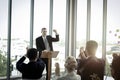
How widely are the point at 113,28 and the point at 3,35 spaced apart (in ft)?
10.1

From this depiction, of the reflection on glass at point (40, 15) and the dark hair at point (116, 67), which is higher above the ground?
the reflection on glass at point (40, 15)

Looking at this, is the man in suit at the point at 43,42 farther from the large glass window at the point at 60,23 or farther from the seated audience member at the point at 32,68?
the seated audience member at the point at 32,68

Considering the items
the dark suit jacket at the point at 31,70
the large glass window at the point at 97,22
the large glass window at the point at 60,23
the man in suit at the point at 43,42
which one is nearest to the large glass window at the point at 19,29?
the man in suit at the point at 43,42

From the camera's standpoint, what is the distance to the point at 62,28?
25.2ft

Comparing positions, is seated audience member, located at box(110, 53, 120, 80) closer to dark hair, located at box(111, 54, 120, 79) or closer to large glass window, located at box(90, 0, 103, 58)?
dark hair, located at box(111, 54, 120, 79)

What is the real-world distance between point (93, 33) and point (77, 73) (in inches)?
170

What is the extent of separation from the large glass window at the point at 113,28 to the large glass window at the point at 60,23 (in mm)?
1526

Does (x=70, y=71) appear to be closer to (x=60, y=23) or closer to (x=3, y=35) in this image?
(x=3, y=35)

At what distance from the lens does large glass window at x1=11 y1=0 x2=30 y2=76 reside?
20.0 ft

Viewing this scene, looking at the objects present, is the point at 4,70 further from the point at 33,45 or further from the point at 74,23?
the point at 74,23

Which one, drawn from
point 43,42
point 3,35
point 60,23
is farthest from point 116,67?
point 60,23

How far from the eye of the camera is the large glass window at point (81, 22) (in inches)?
300

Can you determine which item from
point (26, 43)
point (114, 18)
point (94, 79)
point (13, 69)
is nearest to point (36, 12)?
point (26, 43)

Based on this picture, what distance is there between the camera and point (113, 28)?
22.0 ft
